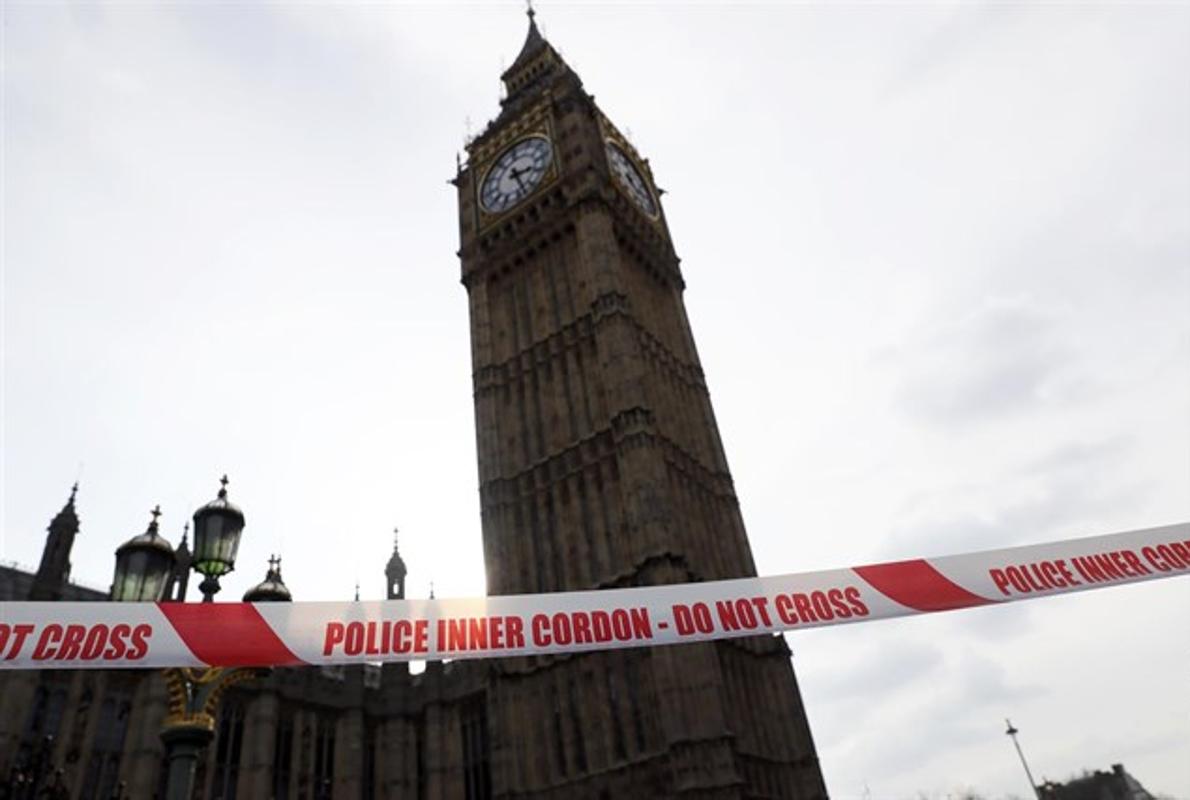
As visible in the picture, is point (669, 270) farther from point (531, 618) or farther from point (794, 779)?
point (531, 618)

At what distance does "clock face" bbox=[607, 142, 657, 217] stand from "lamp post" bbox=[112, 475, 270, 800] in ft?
124

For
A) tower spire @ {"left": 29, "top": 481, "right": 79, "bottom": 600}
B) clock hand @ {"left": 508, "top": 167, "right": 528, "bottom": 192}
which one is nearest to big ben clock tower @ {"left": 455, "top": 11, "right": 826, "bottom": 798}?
clock hand @ {"left": 508, "top": 167, "right": 528, "bottom": 192}

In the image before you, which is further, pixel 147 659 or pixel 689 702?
pixel 689 702

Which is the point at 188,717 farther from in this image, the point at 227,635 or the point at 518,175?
the point at 518,175

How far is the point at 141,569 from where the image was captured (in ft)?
25.6

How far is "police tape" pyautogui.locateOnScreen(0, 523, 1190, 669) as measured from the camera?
21.9 ft

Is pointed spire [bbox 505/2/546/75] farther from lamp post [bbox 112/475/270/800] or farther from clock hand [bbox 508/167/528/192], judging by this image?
lamp post [bbox 112/475/270/800]

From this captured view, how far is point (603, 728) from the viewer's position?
2886 centimetres

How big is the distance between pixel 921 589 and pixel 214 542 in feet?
23.6

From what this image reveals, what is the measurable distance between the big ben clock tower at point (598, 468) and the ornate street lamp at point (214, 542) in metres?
21.2

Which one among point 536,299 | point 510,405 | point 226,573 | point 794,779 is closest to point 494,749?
point 794,779

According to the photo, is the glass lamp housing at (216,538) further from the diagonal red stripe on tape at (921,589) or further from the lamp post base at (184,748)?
the diagonal red stripe on tape at (921,589)

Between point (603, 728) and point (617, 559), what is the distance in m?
6.12

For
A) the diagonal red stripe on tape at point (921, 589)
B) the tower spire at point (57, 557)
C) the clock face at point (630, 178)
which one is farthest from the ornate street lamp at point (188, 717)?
the clock face at point (630, 178)
